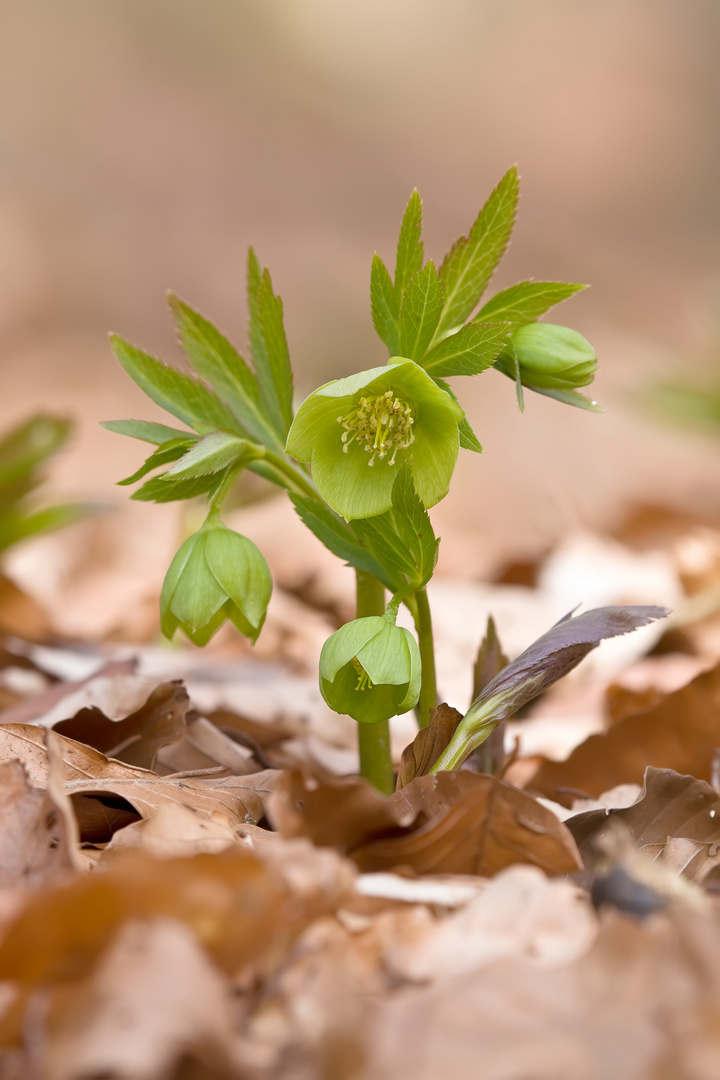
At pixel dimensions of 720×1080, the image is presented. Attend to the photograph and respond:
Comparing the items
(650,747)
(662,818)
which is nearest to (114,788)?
(662,818)

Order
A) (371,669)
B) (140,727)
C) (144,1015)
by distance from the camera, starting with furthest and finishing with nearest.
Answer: (140,727)
(371,669)
(144,1015)

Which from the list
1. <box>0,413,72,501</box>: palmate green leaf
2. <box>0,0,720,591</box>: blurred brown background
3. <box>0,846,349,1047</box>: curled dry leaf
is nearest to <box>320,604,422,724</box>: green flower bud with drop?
<box>0,846,349,1047</box>: curled dry leaf

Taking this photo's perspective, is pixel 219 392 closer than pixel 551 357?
No

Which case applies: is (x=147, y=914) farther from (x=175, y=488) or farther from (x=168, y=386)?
(x=168, y=386)

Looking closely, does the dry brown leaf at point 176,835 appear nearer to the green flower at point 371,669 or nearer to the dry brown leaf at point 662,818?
the green flower at point 371,669

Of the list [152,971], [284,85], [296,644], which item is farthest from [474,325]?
[284,85]

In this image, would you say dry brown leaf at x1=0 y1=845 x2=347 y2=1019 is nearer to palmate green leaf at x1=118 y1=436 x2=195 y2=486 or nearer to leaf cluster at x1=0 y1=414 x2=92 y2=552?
palmate green leaf at x1=118 y1=436 x2=195 y2=486

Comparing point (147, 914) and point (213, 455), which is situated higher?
point (213, 455)
